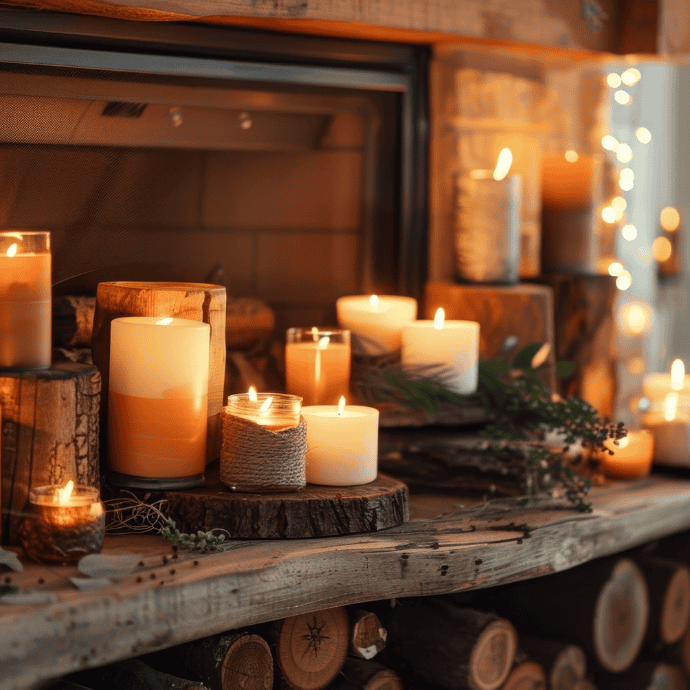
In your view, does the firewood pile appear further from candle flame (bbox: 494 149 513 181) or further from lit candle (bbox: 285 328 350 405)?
candle flame (bbox: 494 149 513 181)

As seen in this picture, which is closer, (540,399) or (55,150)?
(55,150)

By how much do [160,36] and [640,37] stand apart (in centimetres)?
89

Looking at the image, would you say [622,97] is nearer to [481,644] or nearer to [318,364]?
[318,364]

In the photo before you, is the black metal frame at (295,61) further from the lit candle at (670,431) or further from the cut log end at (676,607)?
the cut log end at (676,607)

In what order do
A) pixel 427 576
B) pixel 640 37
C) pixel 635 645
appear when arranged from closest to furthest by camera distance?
1. pixel 427 576
2. pixel 635 645
3. pixel 640 37

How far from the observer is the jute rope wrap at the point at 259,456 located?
44.2 inches

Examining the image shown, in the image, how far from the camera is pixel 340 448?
1.20m

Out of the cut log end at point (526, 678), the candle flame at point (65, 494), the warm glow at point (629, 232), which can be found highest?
the warm glow at point (629, 232)

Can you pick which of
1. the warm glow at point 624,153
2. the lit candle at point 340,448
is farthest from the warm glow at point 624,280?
the lit candle at point 340,448

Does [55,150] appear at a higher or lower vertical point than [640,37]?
lower

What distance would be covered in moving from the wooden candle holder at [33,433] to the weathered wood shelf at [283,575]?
0.31ft

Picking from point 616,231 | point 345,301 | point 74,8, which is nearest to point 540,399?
point 345,301

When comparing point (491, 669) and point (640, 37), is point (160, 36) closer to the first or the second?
point (640, 37)

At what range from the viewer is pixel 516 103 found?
5.74 ft
